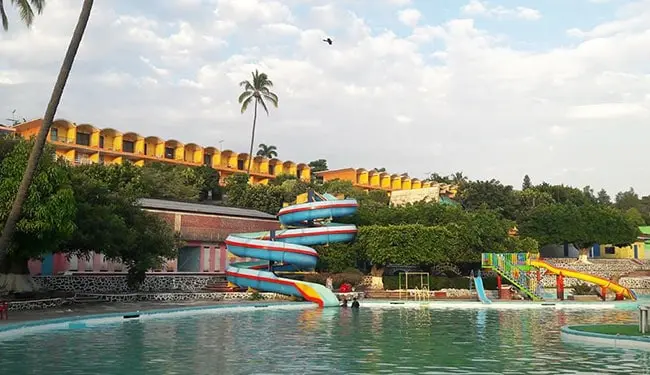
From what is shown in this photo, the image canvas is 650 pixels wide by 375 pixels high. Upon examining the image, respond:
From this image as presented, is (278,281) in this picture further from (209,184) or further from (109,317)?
(209,184)

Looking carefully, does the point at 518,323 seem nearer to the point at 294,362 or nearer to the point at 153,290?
the point at 294,362

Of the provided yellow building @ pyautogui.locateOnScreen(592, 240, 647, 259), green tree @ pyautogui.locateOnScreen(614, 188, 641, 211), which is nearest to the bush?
yellow building @ pyautogui.locateOnScreen(592, 240, 647, 259)

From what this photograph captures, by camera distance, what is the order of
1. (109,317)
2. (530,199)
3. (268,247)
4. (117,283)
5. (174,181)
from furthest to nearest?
(530,199)
(174,181)
(117,283)
(268,247)
(109,317)

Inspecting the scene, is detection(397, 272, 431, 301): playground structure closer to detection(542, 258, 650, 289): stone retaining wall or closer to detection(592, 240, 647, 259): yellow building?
detection(542, 258, 650, 289): stone retaining wall

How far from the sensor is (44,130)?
69.2 feet

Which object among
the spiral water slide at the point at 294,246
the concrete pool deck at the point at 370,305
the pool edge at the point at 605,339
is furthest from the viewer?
the spiral water slide at the point at 294,246

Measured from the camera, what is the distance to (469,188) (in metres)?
85.8

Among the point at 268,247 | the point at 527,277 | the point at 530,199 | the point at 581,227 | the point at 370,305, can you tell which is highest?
the point at 530,199

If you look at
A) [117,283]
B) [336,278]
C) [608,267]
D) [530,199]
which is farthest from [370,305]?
[530,199]

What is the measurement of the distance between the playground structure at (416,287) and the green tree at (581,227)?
2650 centimetres

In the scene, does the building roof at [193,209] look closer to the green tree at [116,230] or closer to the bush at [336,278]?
the green tree at [116,230]

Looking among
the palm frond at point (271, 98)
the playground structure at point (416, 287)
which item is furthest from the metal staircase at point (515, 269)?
the palm frond at point (271, 98)

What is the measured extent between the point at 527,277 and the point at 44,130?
95.9 ft

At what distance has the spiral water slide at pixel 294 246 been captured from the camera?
37656 mm
